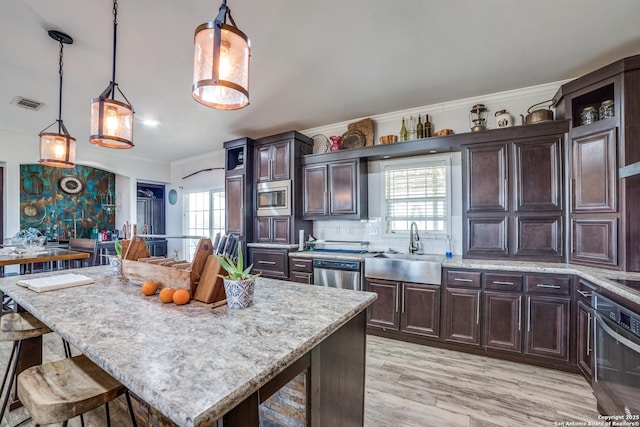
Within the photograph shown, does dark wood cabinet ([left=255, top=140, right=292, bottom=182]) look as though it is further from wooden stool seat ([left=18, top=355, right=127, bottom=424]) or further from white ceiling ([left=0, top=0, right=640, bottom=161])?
wooden stool seat ([left=18, top=355, right=127, bottom=424])

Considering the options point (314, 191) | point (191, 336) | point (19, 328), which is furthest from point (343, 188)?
point (19, 328)

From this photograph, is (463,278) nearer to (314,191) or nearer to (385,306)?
(385,306)

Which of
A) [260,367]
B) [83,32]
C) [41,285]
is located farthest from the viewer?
[83,32]

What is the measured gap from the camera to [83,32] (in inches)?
85.2

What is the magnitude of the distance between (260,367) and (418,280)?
8.38 feet

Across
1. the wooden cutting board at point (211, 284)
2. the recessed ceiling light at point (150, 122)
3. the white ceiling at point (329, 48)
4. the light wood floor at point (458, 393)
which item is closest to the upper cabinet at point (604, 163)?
the white ceiling at point (329, 48)

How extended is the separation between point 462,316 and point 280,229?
98.9 inches

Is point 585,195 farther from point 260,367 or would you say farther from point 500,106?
point 260,367

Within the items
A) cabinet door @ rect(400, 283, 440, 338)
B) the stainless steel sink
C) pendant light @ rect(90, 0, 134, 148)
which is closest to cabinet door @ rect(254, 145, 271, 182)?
the stainless steel sink

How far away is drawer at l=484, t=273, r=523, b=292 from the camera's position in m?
2.62

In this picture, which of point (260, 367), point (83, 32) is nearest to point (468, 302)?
point (260, 367)

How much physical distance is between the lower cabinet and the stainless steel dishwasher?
14 cm

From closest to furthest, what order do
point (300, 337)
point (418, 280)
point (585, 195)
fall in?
point (300, 337), point (585, 195), point (418, 280)

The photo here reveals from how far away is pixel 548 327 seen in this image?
2504 millimetres
